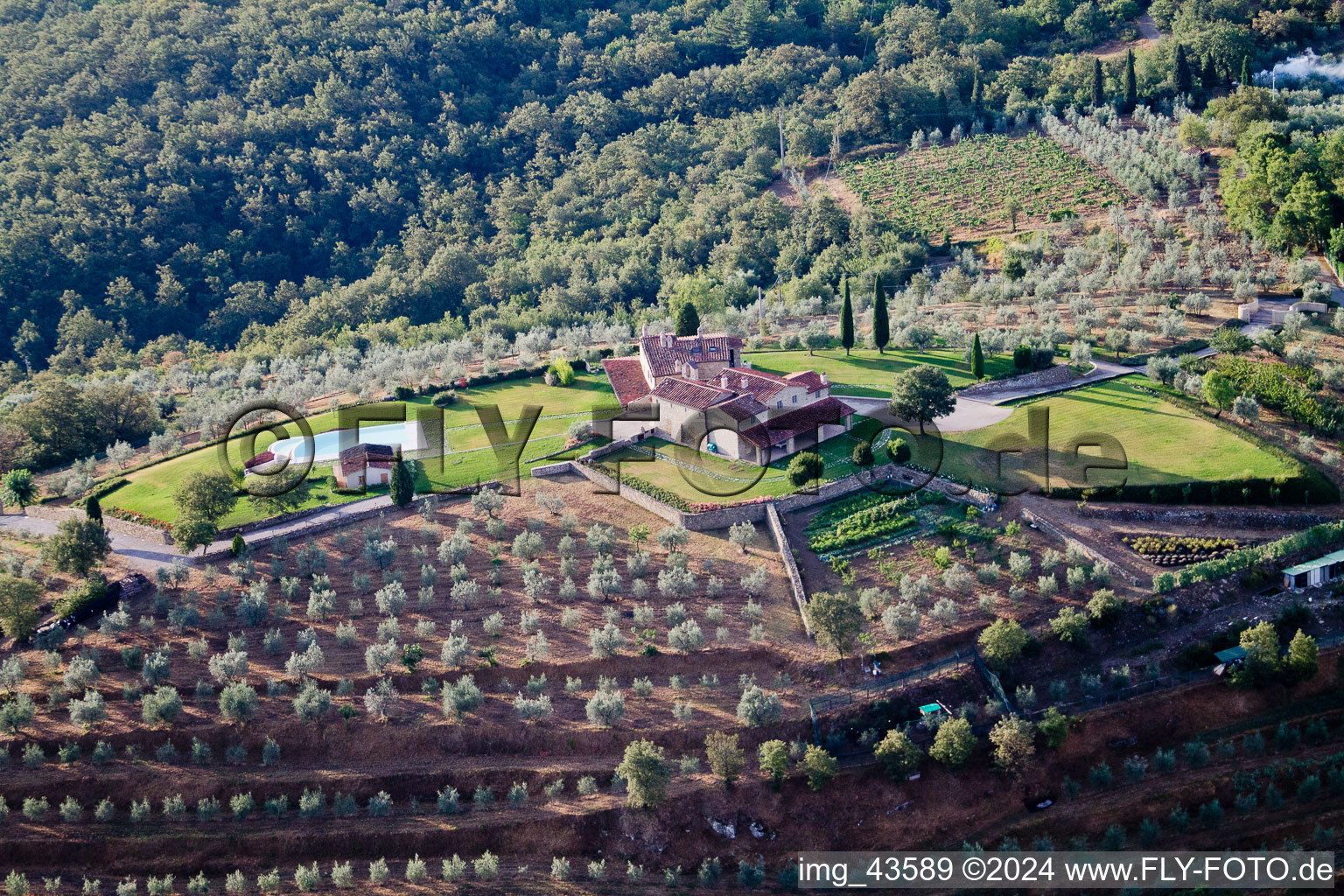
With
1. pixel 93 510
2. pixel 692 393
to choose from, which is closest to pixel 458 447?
pixel 692 393

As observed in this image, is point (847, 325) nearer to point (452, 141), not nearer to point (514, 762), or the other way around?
point (514, 762)

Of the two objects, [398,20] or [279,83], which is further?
[398,20]

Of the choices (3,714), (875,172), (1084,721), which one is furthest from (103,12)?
(1084,721)

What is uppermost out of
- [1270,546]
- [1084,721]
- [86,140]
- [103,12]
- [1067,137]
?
[103,12]

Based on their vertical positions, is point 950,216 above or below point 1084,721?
above

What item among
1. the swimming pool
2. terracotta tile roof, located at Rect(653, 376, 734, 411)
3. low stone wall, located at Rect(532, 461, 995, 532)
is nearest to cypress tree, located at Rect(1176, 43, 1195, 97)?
terracotta tile roof, located at Rect(653, 376, 734, 411)

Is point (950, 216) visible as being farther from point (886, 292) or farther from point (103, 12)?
point (103, 12)

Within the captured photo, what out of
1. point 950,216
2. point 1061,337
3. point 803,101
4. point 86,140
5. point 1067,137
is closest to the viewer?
point 1061,337
